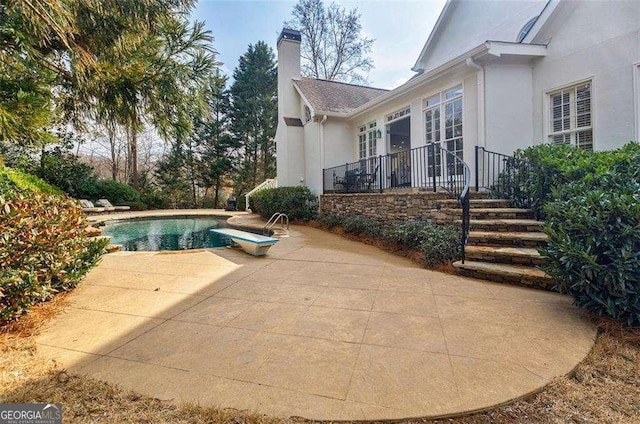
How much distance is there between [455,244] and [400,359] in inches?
143

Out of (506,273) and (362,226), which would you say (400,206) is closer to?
(362,226)

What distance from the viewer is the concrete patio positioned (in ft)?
6.90

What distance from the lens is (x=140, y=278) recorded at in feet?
15.8

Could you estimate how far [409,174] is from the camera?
945cm

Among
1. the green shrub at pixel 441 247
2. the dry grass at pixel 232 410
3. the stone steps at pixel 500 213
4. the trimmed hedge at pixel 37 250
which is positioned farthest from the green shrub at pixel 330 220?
the dry grass at pixel 232 410

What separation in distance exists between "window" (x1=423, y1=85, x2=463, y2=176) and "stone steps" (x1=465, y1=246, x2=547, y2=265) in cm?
328

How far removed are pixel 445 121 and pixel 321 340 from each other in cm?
770

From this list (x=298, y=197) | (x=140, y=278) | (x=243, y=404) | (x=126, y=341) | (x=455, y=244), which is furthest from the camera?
(x=298, y=197)

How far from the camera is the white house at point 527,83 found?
6.22 meters

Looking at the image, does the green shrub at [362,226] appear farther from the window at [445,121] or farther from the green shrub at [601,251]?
the green shrub at [601,251]

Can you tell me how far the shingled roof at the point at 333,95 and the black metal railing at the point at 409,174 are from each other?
2639 millimetres

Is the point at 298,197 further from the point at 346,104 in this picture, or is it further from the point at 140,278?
the point at 140,278

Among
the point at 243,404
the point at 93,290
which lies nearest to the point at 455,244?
the point at 243,404

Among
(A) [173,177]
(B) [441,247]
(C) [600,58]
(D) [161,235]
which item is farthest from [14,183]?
(A) [173,177]
